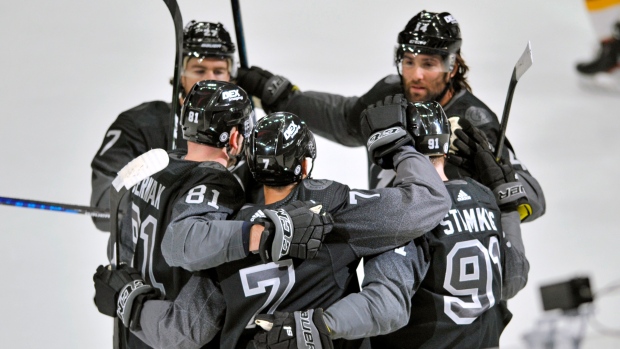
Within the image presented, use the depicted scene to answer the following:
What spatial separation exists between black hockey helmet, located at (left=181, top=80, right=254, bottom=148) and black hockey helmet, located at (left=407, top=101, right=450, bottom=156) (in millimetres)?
546


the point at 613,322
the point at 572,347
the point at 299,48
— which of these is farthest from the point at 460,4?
the point at 572,347

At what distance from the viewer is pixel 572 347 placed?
1564 millimetres

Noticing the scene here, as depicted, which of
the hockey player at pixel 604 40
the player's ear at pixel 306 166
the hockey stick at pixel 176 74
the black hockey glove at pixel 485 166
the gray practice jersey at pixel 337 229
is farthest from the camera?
the hockey player at pixel 604 40

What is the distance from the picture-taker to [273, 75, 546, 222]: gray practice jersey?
3.74m

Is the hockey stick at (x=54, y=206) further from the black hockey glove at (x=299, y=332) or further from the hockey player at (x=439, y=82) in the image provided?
the black hockey glove at (x=299, y=332)

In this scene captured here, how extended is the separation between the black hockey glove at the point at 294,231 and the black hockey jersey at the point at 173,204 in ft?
0.90

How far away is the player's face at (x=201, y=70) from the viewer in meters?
4.12

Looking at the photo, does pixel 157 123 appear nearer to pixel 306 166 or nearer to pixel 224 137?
pixel 224 137

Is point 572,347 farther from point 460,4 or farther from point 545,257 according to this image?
point 460,4

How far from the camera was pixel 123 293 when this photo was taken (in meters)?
3.06

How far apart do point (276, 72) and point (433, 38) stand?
187 centimetres

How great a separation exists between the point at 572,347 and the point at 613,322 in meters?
2.62

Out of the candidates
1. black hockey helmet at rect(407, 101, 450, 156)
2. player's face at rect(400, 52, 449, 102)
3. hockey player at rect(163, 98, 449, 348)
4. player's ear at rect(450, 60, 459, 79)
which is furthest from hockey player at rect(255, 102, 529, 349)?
player's ear at rect(450, 60, 459, 79)

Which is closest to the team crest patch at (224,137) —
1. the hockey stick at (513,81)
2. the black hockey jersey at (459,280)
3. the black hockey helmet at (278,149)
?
the black hockey helmet at (278,149)
